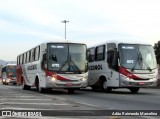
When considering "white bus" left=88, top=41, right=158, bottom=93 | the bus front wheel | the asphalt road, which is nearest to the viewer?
the asphalt road

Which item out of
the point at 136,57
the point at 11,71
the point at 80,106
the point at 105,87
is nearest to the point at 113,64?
the point at 136,57

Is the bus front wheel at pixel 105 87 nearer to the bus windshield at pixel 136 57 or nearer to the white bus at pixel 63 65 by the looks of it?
the bus windshield at pixel 136 57

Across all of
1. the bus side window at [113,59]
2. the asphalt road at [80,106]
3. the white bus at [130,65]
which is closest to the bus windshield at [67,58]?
the bus side window at [113,59]

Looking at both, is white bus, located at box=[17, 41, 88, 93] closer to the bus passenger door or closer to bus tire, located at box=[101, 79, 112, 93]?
the bus passenger door

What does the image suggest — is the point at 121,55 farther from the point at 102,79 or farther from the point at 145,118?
the point at 145,118

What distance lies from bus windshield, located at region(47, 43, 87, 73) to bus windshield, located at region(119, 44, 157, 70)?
7.17 feet

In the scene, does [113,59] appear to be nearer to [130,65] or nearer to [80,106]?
[130,65]

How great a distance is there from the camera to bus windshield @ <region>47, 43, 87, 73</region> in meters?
24.7

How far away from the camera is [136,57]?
2548cm

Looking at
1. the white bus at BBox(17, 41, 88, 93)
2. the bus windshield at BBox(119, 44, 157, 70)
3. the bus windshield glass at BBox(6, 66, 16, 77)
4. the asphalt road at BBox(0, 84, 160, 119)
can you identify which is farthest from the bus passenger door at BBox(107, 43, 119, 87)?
the bus windshield glass at BBox(6, 66, 16, 77)

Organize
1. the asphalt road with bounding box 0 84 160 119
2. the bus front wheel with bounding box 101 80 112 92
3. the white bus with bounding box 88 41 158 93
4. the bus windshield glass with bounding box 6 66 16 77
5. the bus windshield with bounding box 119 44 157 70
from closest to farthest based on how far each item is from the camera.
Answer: the asphalt road with bounding box 0 84 160 119, the white bus with bounding box 88 41 158 93, the bus windshield with bounding box 119 44 157 70, the bus front wheel with bounding box 101 80 112 92, the bus windshield glass with bounding box 6 66 16 77

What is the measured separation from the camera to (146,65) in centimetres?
2544

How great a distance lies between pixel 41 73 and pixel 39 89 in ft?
4.19

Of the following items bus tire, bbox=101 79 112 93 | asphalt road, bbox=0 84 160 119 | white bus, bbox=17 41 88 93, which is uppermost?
white bus, bbox=17 41 88 93
